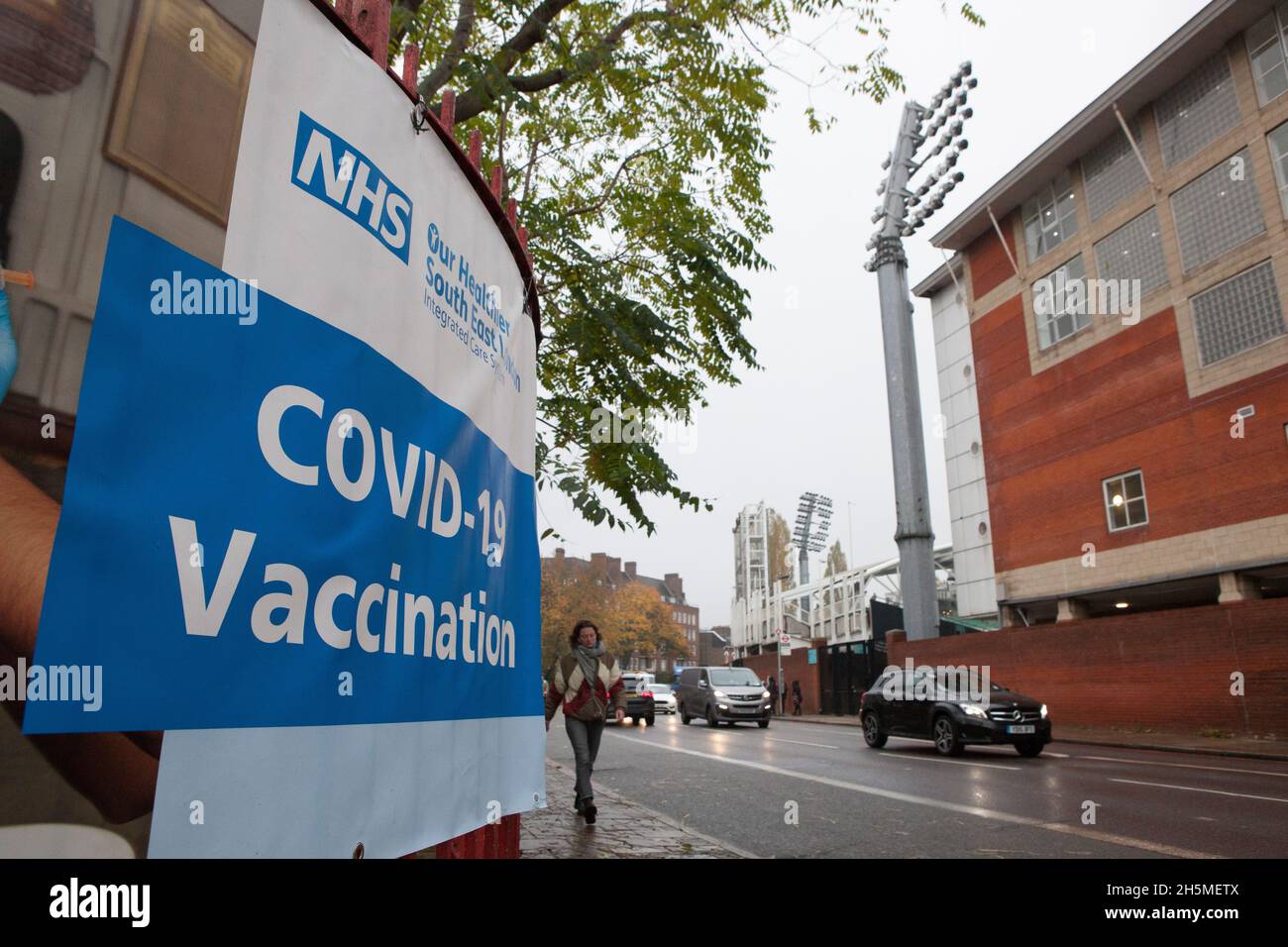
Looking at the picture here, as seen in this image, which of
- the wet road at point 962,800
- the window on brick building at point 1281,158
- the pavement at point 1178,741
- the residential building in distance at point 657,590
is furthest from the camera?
the residential building in distance at point 657,590

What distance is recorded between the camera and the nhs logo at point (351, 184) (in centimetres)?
190

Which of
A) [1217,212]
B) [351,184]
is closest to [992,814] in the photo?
[351,184]

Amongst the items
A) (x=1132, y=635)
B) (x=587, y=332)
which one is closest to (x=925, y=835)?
(x=587, y=332)

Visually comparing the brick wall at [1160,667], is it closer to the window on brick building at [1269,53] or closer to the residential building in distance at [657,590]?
the window on brick building at [1269,53]

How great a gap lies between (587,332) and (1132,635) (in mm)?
20700

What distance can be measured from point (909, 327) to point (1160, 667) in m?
15.8

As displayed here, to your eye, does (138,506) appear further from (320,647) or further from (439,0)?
(439,0)

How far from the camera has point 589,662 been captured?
7.93 metres

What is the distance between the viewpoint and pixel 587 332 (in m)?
5.54

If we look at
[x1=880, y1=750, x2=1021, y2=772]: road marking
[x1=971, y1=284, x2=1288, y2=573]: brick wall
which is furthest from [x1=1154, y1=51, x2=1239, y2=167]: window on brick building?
[x1=880, y1=750, x2=1021, y2=772]: road marking

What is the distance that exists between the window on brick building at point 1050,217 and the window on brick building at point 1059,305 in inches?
43.9

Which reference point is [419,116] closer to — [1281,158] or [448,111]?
[448,111]

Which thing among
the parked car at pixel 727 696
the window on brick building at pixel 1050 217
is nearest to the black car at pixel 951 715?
the parked car at pixel 727 696

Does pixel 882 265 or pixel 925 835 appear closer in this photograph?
pixel 925 835
